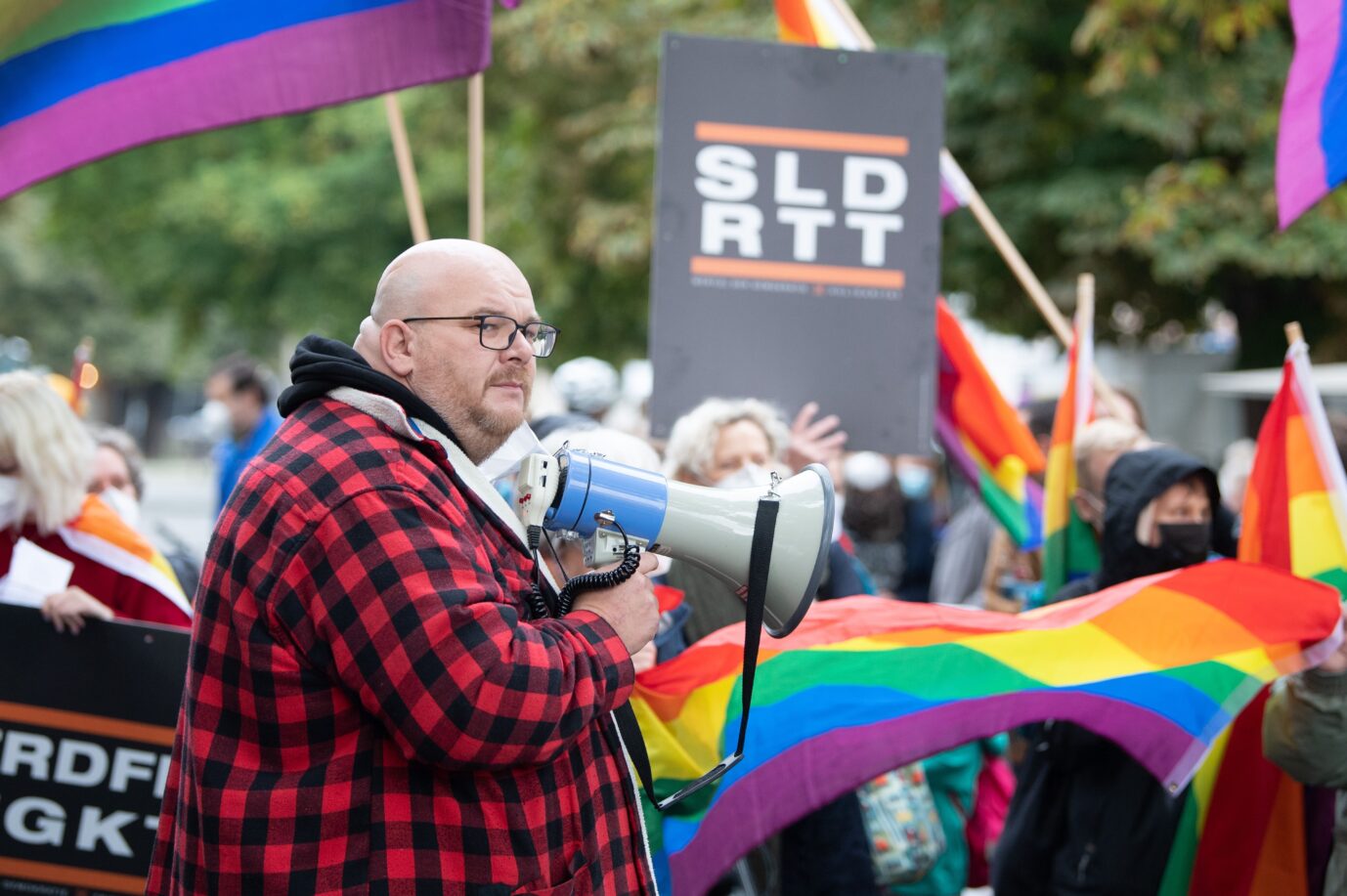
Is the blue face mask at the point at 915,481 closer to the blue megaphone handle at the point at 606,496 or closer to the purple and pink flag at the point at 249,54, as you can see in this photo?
the purple and pink flag at the point at 249,54

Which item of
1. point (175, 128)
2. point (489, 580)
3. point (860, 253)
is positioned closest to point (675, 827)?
point (489, 580)

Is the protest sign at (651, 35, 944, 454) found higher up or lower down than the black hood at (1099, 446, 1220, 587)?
higher up

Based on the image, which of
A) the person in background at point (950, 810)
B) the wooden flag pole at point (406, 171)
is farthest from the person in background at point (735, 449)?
the wooden flag pole at point (406, 171)

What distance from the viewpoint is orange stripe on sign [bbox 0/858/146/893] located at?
3.73 metres

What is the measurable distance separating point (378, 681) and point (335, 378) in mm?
489

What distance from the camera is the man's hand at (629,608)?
7.85 feet

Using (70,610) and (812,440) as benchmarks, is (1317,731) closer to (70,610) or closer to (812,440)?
(812,440)

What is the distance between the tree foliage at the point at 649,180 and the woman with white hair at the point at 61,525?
7233 mm

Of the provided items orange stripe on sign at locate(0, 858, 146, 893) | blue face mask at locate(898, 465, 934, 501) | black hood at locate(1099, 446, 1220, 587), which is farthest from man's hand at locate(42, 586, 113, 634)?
blue face mask at locate(898, 465, 934, 501)

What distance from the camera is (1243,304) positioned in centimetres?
1245

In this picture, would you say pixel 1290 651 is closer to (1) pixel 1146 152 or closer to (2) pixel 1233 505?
(2) pixel 1233 505

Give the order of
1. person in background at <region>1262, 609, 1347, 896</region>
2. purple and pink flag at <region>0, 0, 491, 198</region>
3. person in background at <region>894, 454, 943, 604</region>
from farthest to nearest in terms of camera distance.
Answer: person in background at <region>894, 454, 943, 604</region> < purple and pink flag at <region>0, 0, 491, 198</region> < person in background at <region>1262, 609, 1347, 896</region>

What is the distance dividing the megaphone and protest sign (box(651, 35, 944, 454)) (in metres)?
2.02

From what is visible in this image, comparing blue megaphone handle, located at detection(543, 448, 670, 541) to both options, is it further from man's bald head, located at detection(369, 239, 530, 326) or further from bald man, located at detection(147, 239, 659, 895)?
man's bald head, located at detection(369, 239, 530, 326)
